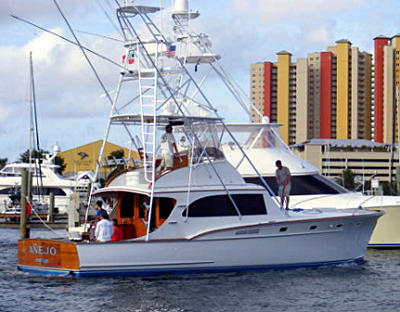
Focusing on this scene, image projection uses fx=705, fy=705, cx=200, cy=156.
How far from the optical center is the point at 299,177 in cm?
2323

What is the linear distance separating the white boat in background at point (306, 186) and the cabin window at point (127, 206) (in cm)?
457

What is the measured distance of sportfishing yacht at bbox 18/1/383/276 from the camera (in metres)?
16.3

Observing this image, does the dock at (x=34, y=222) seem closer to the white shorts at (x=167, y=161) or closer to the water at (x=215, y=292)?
the water at (x=215, y=292)

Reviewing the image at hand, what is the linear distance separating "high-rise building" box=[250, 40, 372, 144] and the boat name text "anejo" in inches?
4390

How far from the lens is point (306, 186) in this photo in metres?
23.1

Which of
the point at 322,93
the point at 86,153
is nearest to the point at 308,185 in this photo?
the point at 86,153

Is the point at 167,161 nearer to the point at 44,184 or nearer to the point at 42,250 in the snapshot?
the point at 42,250

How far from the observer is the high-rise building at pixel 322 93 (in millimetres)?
124625

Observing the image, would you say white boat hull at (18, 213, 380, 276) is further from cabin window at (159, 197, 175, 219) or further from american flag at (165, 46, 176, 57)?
american flag at (165, 46, 176, 57)

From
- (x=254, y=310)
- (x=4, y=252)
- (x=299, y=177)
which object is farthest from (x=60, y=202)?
(x=254, y=310)

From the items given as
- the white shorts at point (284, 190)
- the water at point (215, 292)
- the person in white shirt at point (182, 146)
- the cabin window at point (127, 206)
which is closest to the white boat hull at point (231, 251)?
the water at point (215, 292)

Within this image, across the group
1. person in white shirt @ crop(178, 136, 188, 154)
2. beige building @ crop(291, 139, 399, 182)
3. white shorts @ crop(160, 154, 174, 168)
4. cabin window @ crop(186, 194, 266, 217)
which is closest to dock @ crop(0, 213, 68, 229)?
person in white shirt @ crop(178, 136, 188, 154)

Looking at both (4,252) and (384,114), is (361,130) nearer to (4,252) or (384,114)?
(384,114)

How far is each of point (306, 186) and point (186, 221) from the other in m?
7.18
